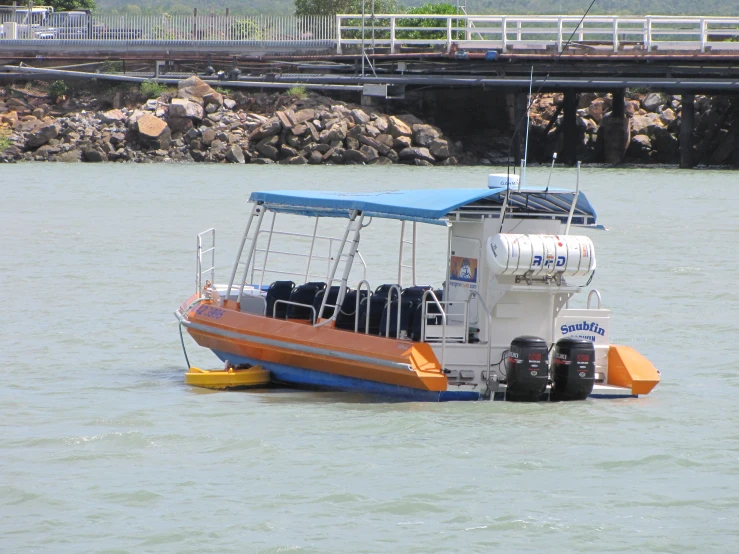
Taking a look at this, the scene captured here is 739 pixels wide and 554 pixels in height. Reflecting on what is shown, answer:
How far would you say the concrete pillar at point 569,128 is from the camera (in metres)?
44.8

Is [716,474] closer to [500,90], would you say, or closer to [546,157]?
[500,90]

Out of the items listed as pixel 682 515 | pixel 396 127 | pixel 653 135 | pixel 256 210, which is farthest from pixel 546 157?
pixel 682 515

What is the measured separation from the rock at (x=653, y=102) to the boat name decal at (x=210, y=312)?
38.8 meters

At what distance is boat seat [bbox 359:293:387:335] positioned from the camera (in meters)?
12.2

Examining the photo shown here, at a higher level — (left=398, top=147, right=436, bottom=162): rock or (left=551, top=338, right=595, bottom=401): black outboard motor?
(left=398, top=147, right=436, bottom=162): rock

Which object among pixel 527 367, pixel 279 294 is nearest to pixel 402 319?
pixel 527 367

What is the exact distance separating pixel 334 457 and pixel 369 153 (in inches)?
1305

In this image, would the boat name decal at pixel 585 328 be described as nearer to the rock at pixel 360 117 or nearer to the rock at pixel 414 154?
the rock at pixel 414 154

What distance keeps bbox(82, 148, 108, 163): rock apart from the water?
25.8 metres

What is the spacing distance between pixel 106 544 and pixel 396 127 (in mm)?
36249

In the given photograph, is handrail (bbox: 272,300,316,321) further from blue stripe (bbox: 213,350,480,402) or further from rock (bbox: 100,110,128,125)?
rock (bbox: 100,110,128,125)

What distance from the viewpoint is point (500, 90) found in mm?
44594

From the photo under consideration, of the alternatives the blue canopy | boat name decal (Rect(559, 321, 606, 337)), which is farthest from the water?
the blue canopy

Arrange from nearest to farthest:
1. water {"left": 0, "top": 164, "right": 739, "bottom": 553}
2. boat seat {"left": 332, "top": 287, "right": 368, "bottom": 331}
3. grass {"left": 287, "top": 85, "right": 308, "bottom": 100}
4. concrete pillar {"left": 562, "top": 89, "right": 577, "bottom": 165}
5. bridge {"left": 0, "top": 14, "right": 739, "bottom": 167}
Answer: water {"left": 0, "top": 164, "right": 739, "bottom": 553}, boat seat {"left": 332, "top": 287, "right": 368, "bottom": 331}, bridge {"left": 0, "top": 14, "right": 739, "bottom": 167}, concrete pillar {"left": 562, "top": 89, "right": 577, "bottom": 165}, grass {"left": 287, "top": 85, "right": 308, "bottom": 100}
